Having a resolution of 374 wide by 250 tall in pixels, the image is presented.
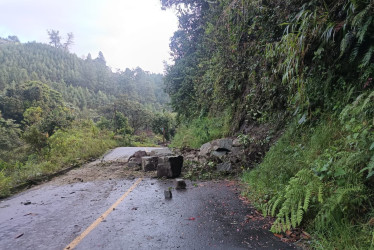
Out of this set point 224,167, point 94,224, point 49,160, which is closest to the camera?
point 94,224

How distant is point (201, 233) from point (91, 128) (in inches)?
859

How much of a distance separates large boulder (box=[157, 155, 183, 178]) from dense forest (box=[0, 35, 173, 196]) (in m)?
5.13

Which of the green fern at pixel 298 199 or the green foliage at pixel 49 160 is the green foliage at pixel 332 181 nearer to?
the green fern at pixel 298 199

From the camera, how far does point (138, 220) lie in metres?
4.71

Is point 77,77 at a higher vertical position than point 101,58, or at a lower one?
lower

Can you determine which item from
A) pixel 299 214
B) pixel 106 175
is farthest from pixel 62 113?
pixel 299 214

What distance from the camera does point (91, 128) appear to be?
23406 mm

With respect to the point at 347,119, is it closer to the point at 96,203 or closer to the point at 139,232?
the point at 139,232

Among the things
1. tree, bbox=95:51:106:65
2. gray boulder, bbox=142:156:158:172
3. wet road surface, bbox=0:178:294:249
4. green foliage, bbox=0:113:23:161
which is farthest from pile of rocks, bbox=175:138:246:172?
tree, bbox=95:51:106:65

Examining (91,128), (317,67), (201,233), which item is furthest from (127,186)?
(91,128)

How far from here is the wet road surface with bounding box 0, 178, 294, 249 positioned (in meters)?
3.76

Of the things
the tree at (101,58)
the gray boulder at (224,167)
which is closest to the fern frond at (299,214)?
the gray boulder at (224,167)

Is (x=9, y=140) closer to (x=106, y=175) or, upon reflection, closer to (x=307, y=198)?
(x=106, y=175)

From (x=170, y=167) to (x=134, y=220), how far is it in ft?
13.6
